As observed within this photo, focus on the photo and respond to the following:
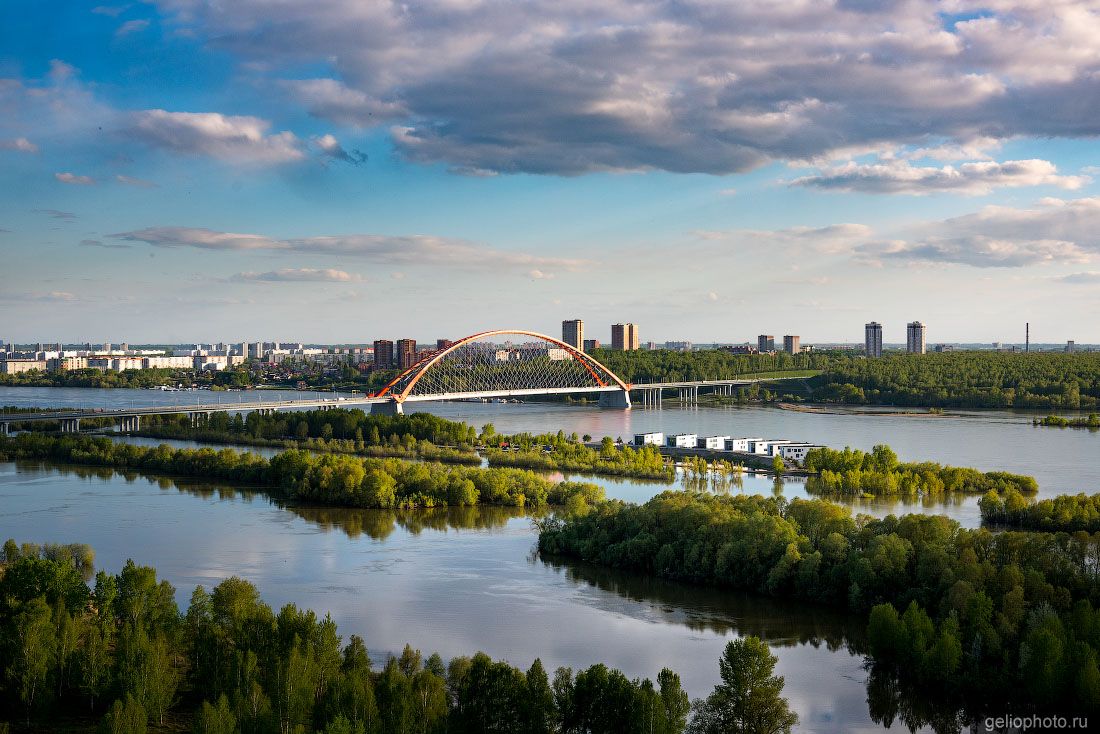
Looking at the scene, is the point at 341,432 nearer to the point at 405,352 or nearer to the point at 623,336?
the point at 405,352

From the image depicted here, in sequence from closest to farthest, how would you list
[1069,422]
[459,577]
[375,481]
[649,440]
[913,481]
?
[459,577]
[375,481]
[913,481]
[649,440]
[1069,422]

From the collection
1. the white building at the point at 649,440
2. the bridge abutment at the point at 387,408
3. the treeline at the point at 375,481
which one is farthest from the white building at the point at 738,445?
the bridge abutment at the point at 387,408

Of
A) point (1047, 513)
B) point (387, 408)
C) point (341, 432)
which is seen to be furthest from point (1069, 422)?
point (341, 432)

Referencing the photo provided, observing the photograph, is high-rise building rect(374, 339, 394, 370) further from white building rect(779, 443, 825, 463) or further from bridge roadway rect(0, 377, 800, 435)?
white building rect(779, 443, 825, 463)

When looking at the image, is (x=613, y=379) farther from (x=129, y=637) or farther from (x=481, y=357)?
(x=129, y=637)

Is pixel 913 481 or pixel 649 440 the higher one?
pixel 649 440

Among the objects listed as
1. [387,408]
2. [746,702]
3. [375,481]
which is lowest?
[746,702]

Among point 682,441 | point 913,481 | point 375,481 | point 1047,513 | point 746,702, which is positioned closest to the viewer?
point 746,702
